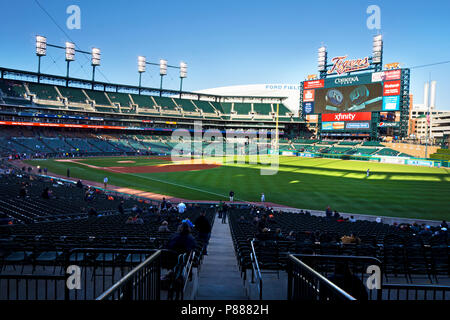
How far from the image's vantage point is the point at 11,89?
2832 inches

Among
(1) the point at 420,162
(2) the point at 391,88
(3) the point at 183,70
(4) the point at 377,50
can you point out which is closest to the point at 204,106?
(3) the point at 183,70

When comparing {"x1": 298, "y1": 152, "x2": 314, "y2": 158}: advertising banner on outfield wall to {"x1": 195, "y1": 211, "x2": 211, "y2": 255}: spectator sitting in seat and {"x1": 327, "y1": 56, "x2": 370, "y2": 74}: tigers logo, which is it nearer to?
{"x1": 327, "y1": 56, "x2": 370, "y2": 74}: tigers logo

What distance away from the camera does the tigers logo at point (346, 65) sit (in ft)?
243

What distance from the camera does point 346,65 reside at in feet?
253

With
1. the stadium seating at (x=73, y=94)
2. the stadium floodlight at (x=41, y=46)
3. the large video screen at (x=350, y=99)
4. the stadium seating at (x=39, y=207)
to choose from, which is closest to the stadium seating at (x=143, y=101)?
the stadium seating at (x=73, y=94)

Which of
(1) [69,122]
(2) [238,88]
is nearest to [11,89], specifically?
(1) [69,122]

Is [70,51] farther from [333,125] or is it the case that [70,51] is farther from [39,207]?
[39,207]

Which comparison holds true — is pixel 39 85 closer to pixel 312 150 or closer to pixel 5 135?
pixel 5 135

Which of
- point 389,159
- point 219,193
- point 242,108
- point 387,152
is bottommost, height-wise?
point 219,193

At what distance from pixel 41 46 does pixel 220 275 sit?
8477 cm

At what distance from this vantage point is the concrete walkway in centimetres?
618

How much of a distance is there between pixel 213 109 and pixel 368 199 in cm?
8778

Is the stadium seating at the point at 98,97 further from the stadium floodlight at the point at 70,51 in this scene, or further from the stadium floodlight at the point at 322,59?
the stadium floodlight at the point at 322,59
